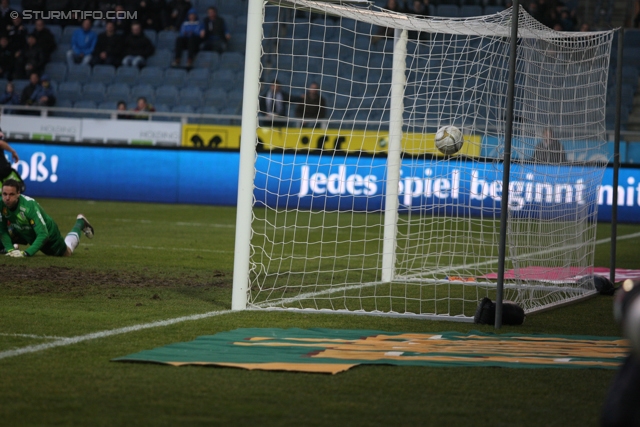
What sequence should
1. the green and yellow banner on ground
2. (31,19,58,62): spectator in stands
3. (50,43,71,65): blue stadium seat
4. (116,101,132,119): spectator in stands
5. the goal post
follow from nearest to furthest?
the green and yellow banner on ground → the goal post → (116,101,132,119): spectator in stands → (31,19,58,62): spectator in stands → (50,43,71,65): blue stadium seat

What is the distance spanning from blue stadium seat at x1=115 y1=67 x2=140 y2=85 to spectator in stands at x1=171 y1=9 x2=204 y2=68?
91 cm

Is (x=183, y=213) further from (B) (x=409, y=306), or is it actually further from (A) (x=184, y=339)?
(A) (x=184, y=339)

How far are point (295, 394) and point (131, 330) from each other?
197 cm

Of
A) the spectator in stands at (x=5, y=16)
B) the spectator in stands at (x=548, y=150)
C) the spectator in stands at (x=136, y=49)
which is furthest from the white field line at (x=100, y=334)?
the spectator in stands at (x=5, y=16)

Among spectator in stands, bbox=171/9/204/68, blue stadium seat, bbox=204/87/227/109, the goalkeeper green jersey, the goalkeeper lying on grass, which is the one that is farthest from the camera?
spectator in stands, bbox=171/9/204/68

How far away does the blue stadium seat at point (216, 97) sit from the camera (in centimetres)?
2178

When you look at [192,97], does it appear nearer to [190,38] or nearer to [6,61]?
[190,38]

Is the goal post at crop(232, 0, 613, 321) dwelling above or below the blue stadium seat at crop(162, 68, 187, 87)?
below

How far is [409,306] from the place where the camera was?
7719mm

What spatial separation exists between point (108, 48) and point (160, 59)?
4.10 ft

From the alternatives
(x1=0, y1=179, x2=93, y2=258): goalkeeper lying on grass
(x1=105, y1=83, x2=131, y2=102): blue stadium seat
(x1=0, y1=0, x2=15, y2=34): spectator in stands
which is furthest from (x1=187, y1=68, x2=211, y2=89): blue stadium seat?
(x1=0, y1=179, x2=93, y2=258): goalkeeper lying on grass

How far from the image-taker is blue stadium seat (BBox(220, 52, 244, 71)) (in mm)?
22469

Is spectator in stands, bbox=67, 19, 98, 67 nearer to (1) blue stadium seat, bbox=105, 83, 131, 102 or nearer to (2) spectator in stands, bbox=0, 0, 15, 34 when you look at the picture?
(1) blue stadium seat, bbox=105, 83, 131, 102

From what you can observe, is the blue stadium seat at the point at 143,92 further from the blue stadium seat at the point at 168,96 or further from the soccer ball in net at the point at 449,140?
the soccer ball in net at the point at 449,140
